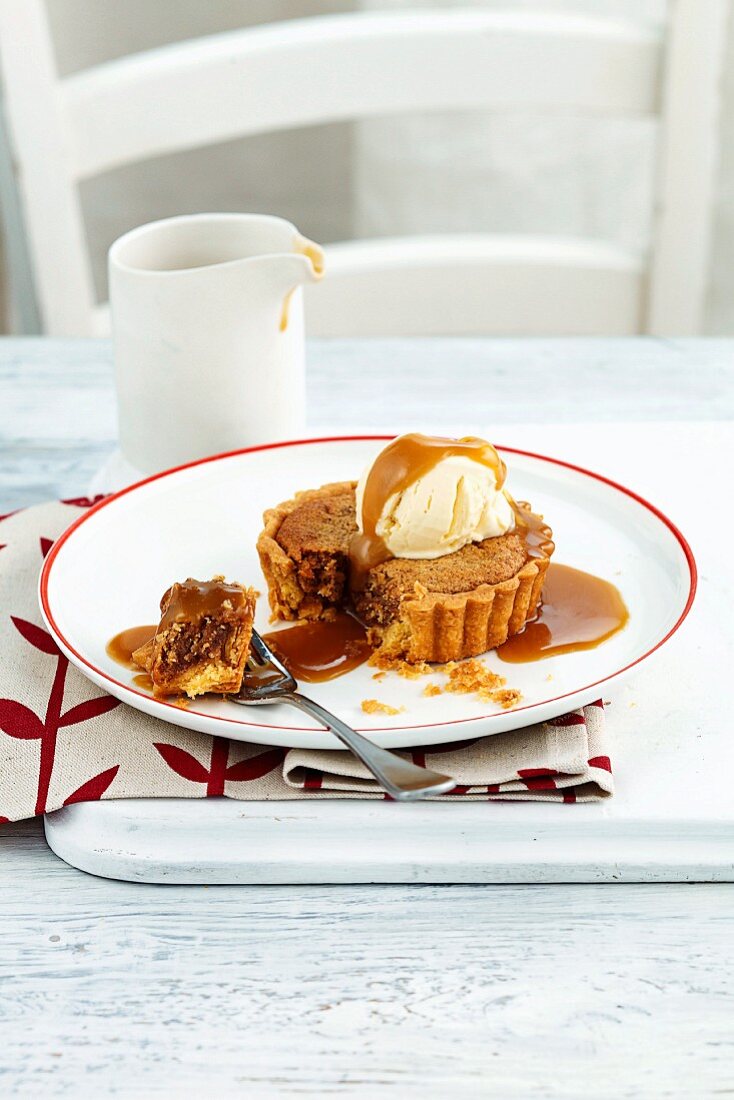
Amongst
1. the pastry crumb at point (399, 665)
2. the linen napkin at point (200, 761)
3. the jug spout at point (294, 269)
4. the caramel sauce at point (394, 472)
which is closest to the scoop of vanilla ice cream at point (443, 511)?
the caramel sauce at point (394, 472)

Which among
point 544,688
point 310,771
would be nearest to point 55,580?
point 310,771

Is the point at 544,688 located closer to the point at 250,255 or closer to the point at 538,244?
the point at 250,255

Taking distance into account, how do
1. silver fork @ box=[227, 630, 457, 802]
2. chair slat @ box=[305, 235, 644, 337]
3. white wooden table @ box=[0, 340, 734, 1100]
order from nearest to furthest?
white wooden table @ box=[0, 340, 734, 1100] → silver fork @ box=[227, 630, 457, 802] → chair slat @ box=[305, 235, 644, 337]

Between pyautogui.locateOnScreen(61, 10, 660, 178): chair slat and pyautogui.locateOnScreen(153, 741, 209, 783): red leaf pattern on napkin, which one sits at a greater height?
pyautogui.locateOnScreen(61, 10, 660, 178): chair slat

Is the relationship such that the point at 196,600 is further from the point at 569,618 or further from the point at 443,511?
the point at 569,618

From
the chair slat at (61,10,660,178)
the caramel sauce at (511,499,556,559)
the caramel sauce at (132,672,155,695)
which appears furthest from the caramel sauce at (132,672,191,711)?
the chair slat at (61,10,660,178)

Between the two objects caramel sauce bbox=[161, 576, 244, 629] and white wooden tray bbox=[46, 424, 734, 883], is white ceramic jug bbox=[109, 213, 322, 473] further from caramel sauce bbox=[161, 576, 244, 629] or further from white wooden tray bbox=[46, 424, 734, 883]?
white wooden tray bbox=[46, 424, 734, 883]
